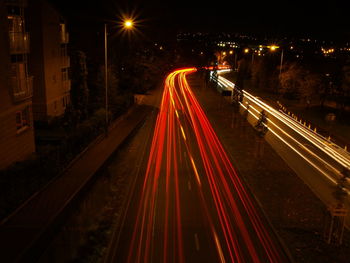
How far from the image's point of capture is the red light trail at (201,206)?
421 inches

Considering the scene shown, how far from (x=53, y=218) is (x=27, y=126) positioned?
7.69 m

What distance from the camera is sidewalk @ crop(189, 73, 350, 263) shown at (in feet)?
36.1

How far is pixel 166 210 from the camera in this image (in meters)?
13.4

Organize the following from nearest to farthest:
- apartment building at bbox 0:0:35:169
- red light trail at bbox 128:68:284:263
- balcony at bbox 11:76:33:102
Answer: red light trail at bbox 128:68:284:263, apartment building at bbox 0:0:35:169, balcony at bbox 11:76:33:102

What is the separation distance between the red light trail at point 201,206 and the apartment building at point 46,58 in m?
7.93

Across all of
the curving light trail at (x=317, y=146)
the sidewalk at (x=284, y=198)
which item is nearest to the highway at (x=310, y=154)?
the curving light trail at (x=317, y=146)

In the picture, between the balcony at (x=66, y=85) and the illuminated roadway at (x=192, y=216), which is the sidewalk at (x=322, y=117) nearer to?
the illuminated roadway at (x=192, y=216)

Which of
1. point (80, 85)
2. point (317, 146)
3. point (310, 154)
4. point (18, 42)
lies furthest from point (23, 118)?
point (317, 146)

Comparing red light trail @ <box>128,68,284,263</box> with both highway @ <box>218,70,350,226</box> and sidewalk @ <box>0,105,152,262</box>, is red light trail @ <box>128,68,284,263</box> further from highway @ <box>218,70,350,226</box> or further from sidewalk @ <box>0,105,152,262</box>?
highway @ <box>218,70,350,226</box>

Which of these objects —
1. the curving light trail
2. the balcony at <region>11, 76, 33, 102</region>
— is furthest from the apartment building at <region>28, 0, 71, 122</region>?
the curving light trail

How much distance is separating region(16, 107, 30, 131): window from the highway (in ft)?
45.1

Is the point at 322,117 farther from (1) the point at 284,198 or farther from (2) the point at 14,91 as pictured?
(2) the point at 14,91

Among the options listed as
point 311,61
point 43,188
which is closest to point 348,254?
point 43,188

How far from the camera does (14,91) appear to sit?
50.7 feet
